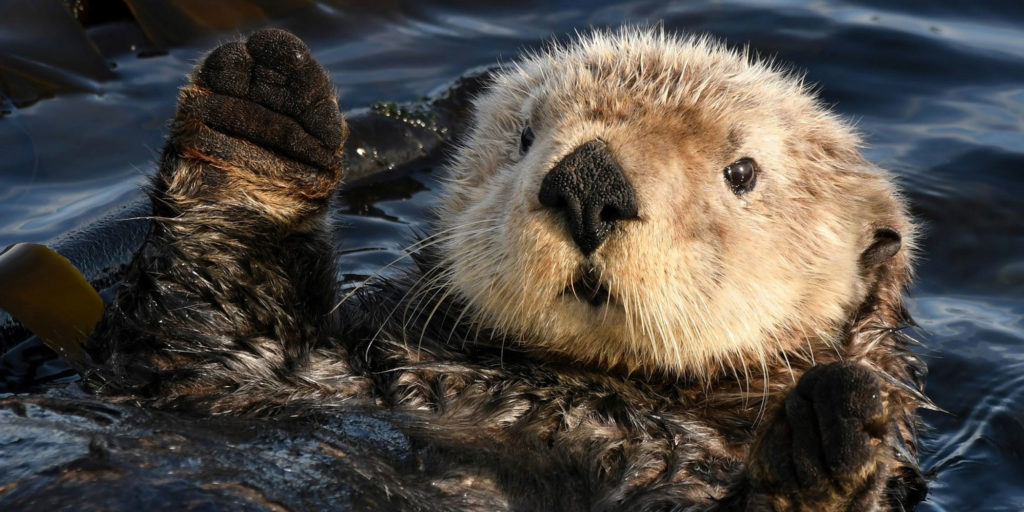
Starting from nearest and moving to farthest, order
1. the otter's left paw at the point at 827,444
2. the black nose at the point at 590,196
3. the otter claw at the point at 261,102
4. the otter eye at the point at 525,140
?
the otter's left paw at the point at 827,444 → the black nose at the point at 590,196 → the otter claw at the point at 261,102 → the otter eye at the point at 525,140

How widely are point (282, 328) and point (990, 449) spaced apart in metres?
2.53

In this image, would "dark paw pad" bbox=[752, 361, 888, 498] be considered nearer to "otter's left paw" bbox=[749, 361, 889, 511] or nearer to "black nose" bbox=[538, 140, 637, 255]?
"otter's left paw" bbox=[749, 361, 889, 511]

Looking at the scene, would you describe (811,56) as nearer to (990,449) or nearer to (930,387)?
(930,387)

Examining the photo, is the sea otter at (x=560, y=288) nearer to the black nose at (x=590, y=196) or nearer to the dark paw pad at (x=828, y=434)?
the black nose at (x=590, y=196)

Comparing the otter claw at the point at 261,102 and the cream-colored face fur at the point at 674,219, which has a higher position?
the otter claw at the point at 261,102

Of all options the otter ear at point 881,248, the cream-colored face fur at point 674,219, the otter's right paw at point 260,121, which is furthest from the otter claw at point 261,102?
the otter ear at point 881,248

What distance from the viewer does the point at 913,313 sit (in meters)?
4.99

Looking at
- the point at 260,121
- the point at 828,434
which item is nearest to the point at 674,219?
the point at 828,434

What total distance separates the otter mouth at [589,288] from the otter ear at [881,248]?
3.48ft

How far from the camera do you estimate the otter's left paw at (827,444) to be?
8.34 ft

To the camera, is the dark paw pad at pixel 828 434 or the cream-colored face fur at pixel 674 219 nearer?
the dark paw pad at pixel 828 434

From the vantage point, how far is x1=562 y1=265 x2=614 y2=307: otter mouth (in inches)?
115

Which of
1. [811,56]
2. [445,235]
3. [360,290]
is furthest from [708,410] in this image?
[811,56]

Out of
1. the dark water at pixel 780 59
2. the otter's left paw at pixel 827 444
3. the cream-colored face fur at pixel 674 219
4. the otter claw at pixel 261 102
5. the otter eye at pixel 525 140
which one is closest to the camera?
the otter's left paw at pixel 827 444
